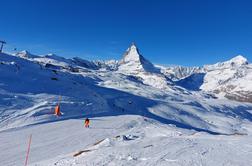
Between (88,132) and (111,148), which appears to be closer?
(111,148)

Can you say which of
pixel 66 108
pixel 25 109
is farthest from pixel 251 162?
pixel 66 108

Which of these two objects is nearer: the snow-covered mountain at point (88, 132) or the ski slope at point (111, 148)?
the ski slope at point (111, 148)

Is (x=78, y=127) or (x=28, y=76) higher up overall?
(x=28, y=76)

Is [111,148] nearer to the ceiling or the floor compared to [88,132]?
nearer to the ceiling

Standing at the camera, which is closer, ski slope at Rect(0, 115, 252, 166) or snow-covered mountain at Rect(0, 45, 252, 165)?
ski slope at Rect(0, 115, 252, 166)

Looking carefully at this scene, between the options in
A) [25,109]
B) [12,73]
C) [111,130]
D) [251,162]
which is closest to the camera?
[251,162]

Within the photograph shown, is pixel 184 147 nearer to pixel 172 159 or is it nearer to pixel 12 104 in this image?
pixel 172 159

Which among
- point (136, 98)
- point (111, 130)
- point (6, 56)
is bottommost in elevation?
point (111, 130)

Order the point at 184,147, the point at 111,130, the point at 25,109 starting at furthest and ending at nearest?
the point at 25,109
the point at 111,130
the point at 184,147

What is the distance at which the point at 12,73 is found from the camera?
66.5 m

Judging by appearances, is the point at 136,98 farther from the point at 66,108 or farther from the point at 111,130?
the point at 111,130

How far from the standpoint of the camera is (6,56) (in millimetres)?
86812

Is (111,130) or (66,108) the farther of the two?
(66,108)

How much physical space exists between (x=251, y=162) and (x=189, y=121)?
72.8 metres
